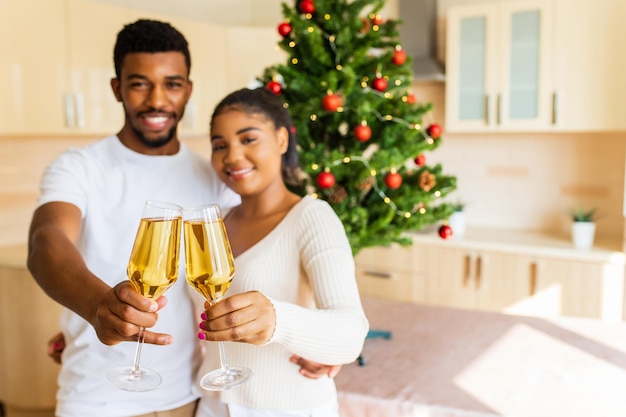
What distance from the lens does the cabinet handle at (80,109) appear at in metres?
3.19

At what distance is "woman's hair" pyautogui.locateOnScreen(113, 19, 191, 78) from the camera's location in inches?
53.4

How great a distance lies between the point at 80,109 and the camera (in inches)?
126

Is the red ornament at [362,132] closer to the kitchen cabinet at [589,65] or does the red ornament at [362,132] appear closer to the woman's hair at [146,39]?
the woman's hair at [146,39]

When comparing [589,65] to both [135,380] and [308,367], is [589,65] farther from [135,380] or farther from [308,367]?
[135,380]

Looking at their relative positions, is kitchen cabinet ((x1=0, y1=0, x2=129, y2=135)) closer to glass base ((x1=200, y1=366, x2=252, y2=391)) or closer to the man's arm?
the man's arm

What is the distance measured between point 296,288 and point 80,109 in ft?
7.83

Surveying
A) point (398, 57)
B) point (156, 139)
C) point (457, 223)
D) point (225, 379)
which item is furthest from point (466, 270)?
point (225, 379)

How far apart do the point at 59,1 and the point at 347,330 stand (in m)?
2.69

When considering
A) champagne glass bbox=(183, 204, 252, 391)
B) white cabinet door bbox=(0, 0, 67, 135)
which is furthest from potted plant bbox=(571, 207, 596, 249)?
champagne glass bbox=(183, 204, 252, 391)

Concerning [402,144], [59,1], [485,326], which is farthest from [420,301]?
[59,1]

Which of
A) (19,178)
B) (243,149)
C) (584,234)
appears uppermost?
(243,149)

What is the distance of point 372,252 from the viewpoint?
3891 mm

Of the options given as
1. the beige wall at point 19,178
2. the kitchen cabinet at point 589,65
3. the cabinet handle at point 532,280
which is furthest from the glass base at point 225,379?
the kitchen cabinet at point 589,65

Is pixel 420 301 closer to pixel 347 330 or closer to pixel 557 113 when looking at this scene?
pixel 557 113
